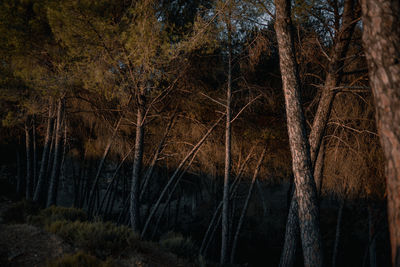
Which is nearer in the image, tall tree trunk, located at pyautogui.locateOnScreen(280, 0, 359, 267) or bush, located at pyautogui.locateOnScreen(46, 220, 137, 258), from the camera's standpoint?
bush, located at pyautogui.locateOnScreen(46, 220, 137, 258)

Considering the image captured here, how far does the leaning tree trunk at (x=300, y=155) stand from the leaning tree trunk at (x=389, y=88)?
1714 millimetres

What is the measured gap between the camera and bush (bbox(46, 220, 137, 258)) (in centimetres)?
419

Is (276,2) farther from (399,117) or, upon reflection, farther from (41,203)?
(41,203)

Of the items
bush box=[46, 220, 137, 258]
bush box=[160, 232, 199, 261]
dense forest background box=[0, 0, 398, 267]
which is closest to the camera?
bush box=[46, 220, 137, 258]

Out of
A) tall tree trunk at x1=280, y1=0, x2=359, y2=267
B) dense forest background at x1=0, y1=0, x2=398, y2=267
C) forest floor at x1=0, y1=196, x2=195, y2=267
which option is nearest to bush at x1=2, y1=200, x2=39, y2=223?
dense forest background at x1=0, y1=0, x2=398, y2=267

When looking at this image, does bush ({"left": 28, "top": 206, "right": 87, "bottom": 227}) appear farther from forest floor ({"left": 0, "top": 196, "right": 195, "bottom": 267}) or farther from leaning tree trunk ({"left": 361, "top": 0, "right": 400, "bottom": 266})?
leaning tree trunk ({"left": 361, "top": 0, "right": 400, "bottom": 266})

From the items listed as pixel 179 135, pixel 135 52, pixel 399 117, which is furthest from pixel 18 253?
pixel 179 135

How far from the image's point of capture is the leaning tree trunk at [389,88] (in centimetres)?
192

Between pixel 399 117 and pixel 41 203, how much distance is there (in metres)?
10.8

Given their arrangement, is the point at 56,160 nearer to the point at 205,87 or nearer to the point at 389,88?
the point at 205,87

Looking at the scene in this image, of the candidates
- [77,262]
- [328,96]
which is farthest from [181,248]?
[328,96]

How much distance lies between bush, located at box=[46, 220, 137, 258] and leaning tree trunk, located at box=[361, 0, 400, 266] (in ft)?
13.5

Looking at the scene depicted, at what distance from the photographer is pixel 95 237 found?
4.32 metres

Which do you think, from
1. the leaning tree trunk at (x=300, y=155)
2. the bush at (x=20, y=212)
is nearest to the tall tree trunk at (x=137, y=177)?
the bush at (x=20, y=212)
